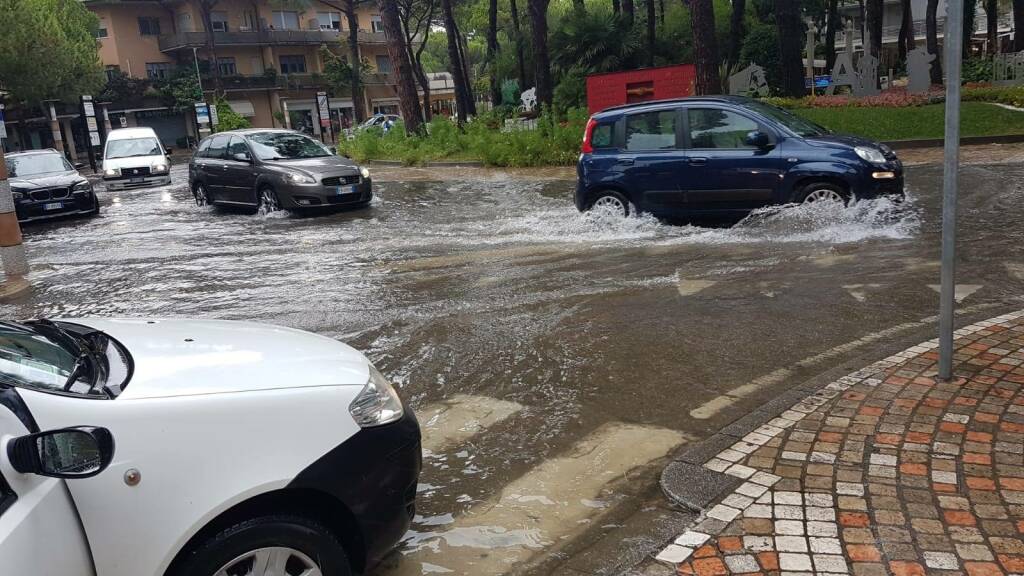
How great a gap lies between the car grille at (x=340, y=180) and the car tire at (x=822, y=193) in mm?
8584

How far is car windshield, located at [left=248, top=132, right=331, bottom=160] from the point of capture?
16.4 metres

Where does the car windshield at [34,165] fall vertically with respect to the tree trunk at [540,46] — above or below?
below

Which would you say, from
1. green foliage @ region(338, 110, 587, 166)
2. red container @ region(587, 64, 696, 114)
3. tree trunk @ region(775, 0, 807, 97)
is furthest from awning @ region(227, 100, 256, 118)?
tree trunk @ region(775, 0, 807, 97)

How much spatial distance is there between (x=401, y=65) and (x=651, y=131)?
1642 centimetres

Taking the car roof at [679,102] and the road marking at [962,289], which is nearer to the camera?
the road marking at [962,289]

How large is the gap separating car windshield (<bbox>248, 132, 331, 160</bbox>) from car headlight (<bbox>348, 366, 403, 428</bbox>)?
13692mm

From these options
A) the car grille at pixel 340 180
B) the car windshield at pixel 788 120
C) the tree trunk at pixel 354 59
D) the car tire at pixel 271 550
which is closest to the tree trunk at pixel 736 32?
the tree trunk at pixel 354 59

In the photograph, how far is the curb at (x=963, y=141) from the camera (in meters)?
16.5

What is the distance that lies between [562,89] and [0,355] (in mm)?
27681

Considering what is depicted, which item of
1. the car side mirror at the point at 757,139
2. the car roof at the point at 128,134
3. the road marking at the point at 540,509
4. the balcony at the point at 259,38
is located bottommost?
the road marking at the point at 540,509

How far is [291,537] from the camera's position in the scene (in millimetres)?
2887

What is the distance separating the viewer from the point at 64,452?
2.58 metres

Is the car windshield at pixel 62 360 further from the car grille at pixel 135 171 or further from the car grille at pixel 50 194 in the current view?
the car grille at pixel 135 171

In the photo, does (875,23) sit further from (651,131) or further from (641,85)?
(651,131)
